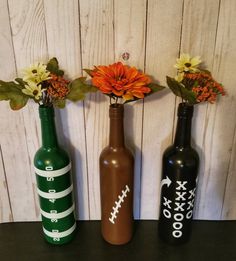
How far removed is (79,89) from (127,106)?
16 cm

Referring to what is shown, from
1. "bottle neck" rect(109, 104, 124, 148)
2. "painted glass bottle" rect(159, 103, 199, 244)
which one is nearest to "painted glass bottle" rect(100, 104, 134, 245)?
"bottle neck" rect(109, 104, 124, 148)

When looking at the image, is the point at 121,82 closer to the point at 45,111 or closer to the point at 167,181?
the point at 45,111

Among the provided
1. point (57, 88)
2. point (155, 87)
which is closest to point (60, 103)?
point (57, 88)

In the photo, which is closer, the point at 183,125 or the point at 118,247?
the point at 183,125

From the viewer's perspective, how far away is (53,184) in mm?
716

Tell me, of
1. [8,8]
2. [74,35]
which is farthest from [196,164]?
[8,8]

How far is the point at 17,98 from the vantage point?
0.63 m

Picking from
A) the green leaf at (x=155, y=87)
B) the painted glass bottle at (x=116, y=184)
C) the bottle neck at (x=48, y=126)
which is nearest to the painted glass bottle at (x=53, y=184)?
the bottle neck at (x=48, y=126)

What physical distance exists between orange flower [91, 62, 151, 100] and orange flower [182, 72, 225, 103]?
0.38 feet

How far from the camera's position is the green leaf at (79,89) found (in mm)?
651

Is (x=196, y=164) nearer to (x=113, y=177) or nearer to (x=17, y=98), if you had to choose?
(x=113, y=177)

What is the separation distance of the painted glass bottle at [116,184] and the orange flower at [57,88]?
0.13 metres

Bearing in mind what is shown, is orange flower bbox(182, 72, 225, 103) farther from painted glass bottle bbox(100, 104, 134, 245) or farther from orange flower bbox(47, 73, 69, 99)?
orange flower bbox(47, 73, 69, 99)

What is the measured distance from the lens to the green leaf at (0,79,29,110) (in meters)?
0.63
